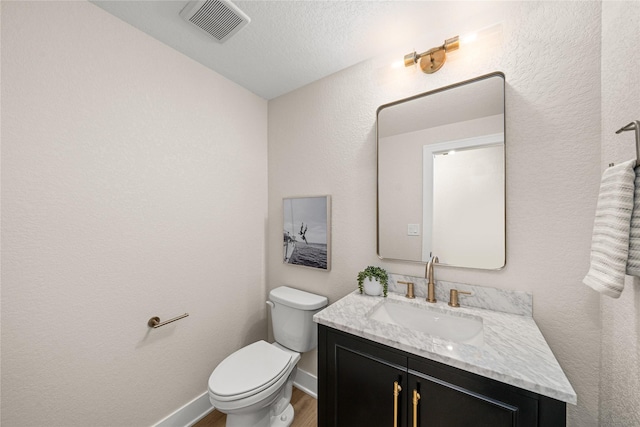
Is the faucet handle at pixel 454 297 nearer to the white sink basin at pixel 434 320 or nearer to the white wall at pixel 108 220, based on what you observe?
the white sink basin at pixel 434 320

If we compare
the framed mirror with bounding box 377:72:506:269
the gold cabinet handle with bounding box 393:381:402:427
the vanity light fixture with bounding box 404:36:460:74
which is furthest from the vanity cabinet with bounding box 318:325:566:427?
the vanity light fixture with bounding box 404:36:460:74

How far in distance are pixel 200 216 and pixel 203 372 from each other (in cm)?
108

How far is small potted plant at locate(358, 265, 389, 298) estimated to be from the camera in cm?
140

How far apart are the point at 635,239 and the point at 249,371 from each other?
1.68 metres

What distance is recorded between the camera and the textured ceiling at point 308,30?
118cm

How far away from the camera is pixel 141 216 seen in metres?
1.34

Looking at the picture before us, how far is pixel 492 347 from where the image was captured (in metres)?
0.87

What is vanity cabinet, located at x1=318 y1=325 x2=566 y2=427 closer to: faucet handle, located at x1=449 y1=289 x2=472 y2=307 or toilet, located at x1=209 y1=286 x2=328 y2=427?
toilet, located at x1=209 y1=286 x2=328 y2=427

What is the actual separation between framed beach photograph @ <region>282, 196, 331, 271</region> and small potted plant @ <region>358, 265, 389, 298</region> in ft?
1.13

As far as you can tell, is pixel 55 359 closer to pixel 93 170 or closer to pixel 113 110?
pixel 93 170

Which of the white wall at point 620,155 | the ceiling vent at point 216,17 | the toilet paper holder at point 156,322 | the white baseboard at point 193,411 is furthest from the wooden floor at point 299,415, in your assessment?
the ceiling vent at point 216,17

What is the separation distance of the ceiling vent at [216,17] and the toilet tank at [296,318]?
1676mm

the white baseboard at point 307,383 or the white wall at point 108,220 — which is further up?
the white wall at point 108,220

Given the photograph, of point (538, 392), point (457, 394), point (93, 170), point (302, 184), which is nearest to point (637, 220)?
point (538, 392)
